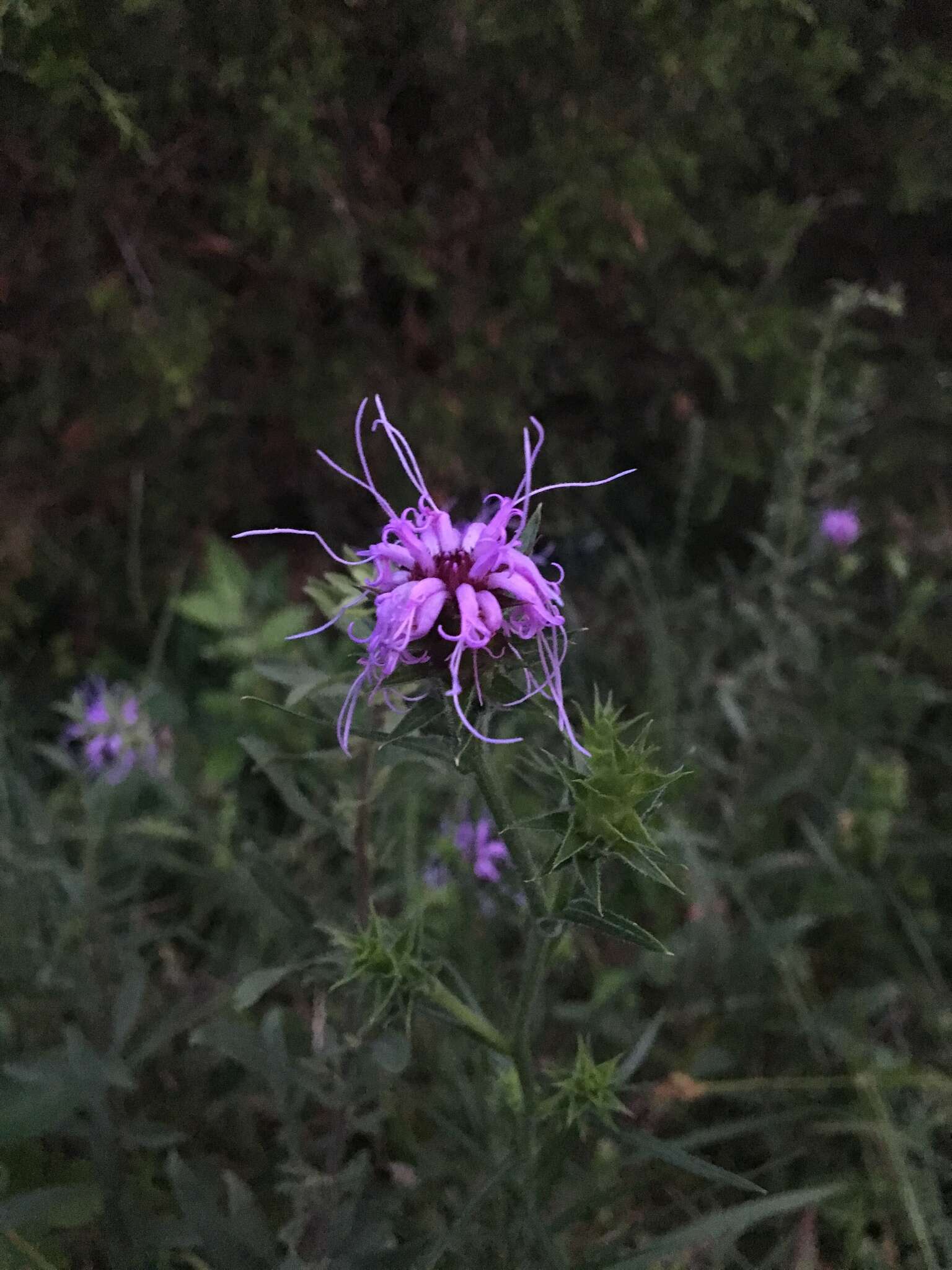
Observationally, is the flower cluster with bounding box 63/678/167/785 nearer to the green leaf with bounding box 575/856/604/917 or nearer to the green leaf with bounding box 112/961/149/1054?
the green leaf with bounding box 112/961/149/1054

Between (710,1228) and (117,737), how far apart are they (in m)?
0.98

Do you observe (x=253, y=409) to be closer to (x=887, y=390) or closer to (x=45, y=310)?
(x=45, y=310)

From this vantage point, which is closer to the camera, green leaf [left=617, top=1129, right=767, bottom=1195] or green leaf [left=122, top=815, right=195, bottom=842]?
green leaf [left=617, top=1129, right=767, bottom=1195]

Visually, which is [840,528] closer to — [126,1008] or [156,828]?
[156,828]

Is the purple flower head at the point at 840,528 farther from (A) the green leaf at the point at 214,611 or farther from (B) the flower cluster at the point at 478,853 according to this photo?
(A) the green leaf at the point at 214,611

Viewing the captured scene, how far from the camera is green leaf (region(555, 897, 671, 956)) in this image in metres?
0.63

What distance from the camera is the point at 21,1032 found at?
116cm

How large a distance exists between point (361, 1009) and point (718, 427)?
1245 mm

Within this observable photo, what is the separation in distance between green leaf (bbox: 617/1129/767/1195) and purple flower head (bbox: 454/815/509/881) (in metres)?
0.47

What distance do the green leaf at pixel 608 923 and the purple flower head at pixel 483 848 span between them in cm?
56

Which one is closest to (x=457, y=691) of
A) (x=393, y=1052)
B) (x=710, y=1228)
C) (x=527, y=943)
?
(x=527, y=943)

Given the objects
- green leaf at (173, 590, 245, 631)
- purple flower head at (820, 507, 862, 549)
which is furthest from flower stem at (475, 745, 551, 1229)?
purple flower head at (820, 507, 862, 549)

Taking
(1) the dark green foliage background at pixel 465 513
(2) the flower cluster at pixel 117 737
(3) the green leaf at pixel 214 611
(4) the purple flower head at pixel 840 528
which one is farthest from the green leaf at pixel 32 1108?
(4) the purple flower head at pixel 840 528

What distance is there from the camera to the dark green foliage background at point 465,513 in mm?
1010
